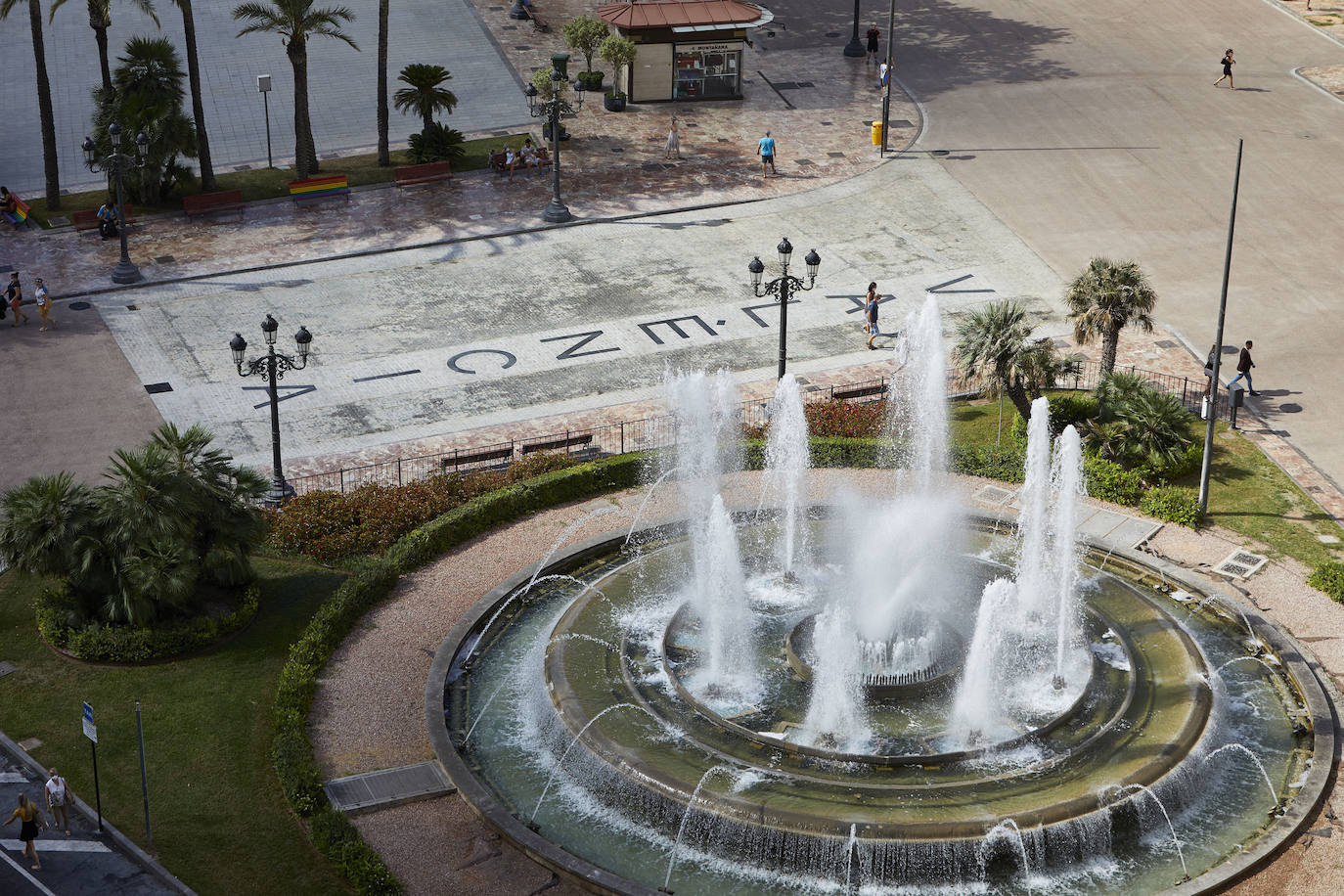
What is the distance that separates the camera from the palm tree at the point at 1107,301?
33.6 m

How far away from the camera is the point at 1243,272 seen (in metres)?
41.6

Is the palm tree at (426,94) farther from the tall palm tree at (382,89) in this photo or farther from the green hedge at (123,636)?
the green hedge at (123,636)

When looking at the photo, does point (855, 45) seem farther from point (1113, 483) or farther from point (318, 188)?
point (1113, 483)

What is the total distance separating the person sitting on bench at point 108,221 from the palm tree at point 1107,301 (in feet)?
86.3

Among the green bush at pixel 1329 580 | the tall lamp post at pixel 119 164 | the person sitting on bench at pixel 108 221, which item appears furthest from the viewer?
the person sitting on bench at pixel 108 221

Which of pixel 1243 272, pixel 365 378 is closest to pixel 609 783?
pixel 365 378

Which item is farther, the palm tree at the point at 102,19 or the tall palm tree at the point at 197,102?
the palm tree at the point at 102,19

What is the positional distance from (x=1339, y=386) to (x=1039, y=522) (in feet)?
40.1

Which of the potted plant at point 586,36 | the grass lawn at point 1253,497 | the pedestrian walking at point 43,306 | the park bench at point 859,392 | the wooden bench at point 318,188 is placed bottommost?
the grass lawn at point 1253,497

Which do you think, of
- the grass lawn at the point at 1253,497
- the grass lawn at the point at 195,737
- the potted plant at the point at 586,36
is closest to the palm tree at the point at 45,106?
the potted plant at the point at 586,36

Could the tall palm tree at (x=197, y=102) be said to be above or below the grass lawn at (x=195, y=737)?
above

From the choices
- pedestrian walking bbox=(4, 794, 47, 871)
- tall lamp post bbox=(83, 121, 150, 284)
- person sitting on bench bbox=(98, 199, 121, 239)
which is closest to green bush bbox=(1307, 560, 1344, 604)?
pedestrian walking bbox=(4, 794, 47, 871)

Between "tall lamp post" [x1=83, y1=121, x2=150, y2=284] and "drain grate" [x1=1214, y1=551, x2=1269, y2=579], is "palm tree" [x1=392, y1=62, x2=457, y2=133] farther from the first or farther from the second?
"drain grate" [x1=1214, y1=551, x2=1269, y2=579]

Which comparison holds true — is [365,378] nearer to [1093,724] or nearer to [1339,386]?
[1093,724]
